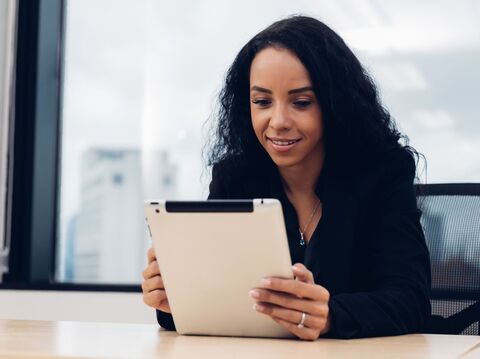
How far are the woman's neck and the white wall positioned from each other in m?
1.18

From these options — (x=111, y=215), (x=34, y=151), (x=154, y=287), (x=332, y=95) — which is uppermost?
(x=332, y=95)

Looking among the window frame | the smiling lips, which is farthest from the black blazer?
the window frame

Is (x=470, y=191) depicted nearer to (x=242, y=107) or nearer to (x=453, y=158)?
(x=242, y=107)

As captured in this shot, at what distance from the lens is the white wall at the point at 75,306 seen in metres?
2.77

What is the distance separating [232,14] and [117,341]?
201 centimetres

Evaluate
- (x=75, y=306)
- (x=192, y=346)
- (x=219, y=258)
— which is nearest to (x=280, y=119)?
(x=219, y=258)

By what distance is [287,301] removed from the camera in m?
1.18

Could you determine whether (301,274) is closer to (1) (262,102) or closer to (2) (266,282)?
(2) (266,282)

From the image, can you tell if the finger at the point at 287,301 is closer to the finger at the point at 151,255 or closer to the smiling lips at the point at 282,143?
the finger at the point at 151,255

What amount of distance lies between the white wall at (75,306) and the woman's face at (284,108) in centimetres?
128

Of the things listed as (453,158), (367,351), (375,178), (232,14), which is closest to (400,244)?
(375,178)

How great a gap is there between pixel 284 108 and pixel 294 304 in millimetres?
531

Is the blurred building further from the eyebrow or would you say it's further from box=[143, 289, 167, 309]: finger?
box=[143, 289, 167, 309]: finger

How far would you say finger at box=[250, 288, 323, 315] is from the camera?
3.83 ft
